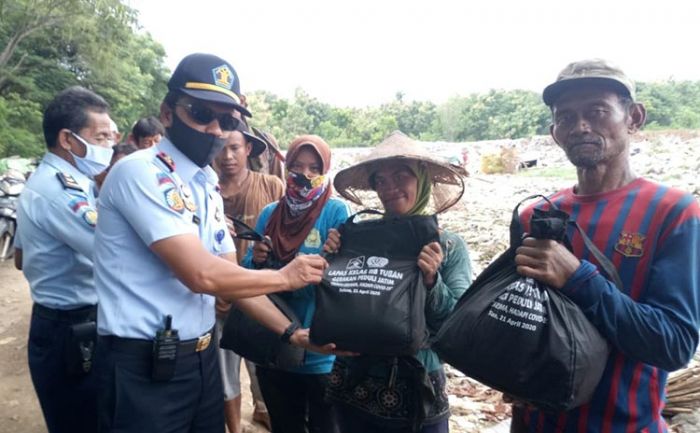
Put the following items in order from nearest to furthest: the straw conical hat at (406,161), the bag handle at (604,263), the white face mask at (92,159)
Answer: the bag handle at (604,263)
the straw conical hat at (406,161)
the white face mask at (92,159)

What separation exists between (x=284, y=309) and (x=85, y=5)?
16460 mm

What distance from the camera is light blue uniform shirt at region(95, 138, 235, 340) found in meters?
1.67

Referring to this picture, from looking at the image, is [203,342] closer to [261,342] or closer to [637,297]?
[261,342]

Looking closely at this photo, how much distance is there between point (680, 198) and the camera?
1.46m

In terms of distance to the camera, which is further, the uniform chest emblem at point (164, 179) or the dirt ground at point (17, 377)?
the dirt ground at point (17, 377)

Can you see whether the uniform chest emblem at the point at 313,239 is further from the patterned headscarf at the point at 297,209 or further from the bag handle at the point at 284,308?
the bag handle at the point at 284,308

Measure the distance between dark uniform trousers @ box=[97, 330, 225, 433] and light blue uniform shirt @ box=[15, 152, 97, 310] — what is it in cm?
75

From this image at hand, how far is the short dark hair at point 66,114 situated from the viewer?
2.51 metres

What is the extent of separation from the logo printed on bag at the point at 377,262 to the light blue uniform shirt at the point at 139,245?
0.67 metres

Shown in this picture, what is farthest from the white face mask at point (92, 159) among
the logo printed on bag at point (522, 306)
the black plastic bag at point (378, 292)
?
the logo printed on bag at point (522, 306)

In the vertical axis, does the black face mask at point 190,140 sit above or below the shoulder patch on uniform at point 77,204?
above

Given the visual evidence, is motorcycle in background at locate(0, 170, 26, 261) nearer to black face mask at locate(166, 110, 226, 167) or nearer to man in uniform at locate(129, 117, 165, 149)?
man in uniform at locate(129, 117, 165, 149)

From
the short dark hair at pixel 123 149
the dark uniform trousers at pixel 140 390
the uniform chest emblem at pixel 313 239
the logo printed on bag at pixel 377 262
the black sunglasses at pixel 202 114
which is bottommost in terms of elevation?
the dark uniform trousers at pixel 140 390

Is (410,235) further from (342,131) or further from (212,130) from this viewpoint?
(342,131)
